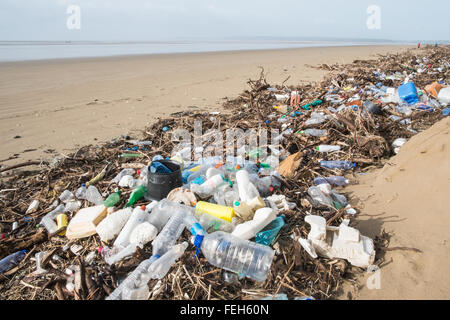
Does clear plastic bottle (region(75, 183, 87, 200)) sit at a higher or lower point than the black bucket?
lower

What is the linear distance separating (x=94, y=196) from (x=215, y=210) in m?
1.37

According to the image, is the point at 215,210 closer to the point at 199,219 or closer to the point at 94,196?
the point at 199,219

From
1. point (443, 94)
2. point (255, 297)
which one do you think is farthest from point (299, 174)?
point (443, 94)

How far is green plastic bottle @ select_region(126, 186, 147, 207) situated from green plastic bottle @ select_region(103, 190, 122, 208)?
0.14 m

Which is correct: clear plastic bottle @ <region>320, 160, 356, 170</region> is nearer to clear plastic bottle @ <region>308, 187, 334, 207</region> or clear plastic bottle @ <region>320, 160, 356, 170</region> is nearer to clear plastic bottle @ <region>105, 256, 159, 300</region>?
clear plastic bottle @ <region>308, 187, 334, 207</region>

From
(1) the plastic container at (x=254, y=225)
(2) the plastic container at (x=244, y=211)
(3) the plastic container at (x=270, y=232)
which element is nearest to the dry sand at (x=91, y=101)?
(2) the plastic container at (x=244, y=211)

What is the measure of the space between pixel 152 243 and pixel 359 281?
154 cm

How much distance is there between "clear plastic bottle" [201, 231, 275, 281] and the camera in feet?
6.65

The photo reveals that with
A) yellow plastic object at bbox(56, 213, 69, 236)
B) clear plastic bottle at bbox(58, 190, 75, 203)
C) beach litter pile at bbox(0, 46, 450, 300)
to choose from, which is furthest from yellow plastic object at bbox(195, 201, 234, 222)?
clear plastic bottle at bbox(58, 190, 75, 203)

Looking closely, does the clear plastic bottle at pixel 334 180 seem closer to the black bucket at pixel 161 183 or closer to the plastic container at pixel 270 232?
the plastic container at pixel 270 232

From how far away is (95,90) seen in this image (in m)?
8.39

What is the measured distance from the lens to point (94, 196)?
285 centimetres

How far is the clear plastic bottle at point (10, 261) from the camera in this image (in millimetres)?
2186

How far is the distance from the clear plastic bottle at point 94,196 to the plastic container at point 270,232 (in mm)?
1667
